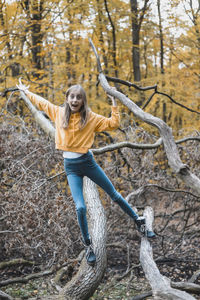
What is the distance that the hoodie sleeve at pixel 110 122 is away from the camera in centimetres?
311

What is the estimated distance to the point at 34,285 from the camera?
461 centimetres

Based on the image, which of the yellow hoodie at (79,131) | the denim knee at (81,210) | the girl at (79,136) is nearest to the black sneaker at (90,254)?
the girl at (79,136)

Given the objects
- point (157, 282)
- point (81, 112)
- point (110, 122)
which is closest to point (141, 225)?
point (157, 282)

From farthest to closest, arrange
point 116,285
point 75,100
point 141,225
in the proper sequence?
1. point 116,285
2. point 141,225
3. point 75,100

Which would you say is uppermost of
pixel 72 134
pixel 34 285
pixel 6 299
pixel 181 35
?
pixel 181 35

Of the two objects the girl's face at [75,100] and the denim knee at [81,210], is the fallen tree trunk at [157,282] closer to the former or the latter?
the denim knee at [81,210]

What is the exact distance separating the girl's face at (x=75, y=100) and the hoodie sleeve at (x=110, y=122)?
25 centimetres

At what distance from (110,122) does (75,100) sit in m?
0.43

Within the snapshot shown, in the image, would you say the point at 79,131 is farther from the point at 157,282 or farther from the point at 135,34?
the point at 135,34

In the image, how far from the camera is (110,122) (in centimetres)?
314

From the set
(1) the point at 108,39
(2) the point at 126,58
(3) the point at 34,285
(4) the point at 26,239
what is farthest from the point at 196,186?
(2) the point at 126,58

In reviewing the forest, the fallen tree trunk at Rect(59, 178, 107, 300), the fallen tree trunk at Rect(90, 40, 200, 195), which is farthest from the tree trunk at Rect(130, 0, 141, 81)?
the fallen tree trunk at Rect(59, 178, 107, 300)

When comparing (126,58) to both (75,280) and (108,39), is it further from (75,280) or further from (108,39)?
(75,280)

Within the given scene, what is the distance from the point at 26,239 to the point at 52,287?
2.96 ft
